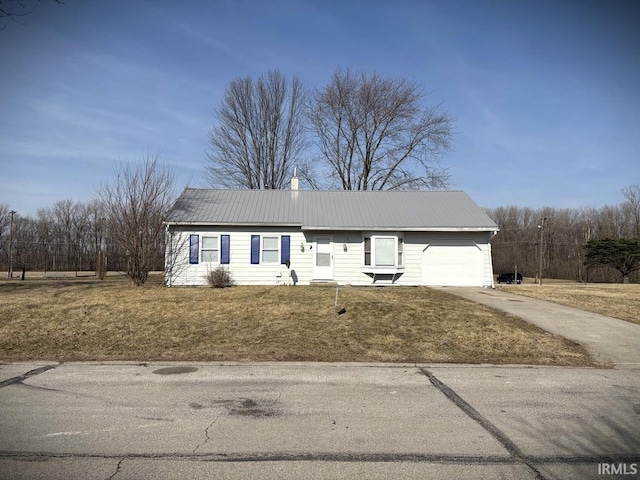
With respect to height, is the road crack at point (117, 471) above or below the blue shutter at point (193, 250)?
below

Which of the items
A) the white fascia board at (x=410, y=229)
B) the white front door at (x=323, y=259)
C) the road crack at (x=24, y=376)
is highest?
the white fascia board at (x=410, y=229)

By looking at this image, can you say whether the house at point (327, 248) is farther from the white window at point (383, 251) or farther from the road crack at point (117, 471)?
the road crack at point (117, 471)

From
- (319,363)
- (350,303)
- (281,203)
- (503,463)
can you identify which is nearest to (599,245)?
(281,203)

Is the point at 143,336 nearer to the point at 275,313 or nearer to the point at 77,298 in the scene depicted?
the point at 275,313

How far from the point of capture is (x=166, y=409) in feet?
18.5

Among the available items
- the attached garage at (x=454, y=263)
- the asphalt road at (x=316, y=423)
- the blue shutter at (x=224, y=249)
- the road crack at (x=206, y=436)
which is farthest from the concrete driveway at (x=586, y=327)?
the blue shutter at (x=224, y=249)

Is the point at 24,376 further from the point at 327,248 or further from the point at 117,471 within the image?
the point at 327,248

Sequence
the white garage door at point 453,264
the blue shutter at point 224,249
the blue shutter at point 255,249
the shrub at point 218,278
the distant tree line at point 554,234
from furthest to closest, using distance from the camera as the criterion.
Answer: the distant tree line at point 554,234, the white garage door at point 453,264, the blue shutter at point 255,249, the blue shutter at point 224,249, the shrub at point 218,278

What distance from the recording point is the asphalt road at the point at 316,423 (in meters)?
4.00

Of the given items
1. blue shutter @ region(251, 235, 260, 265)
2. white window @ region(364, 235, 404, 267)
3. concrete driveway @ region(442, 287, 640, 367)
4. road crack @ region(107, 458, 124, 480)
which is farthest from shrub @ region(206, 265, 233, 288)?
road crack @ region(107, 458, 124, 480)

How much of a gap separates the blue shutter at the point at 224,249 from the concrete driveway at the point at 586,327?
1054 cm

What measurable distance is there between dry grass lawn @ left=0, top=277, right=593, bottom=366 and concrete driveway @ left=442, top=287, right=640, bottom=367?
525 mm

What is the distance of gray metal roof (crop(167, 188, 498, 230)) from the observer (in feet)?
66.8

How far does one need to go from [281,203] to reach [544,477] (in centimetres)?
1960
